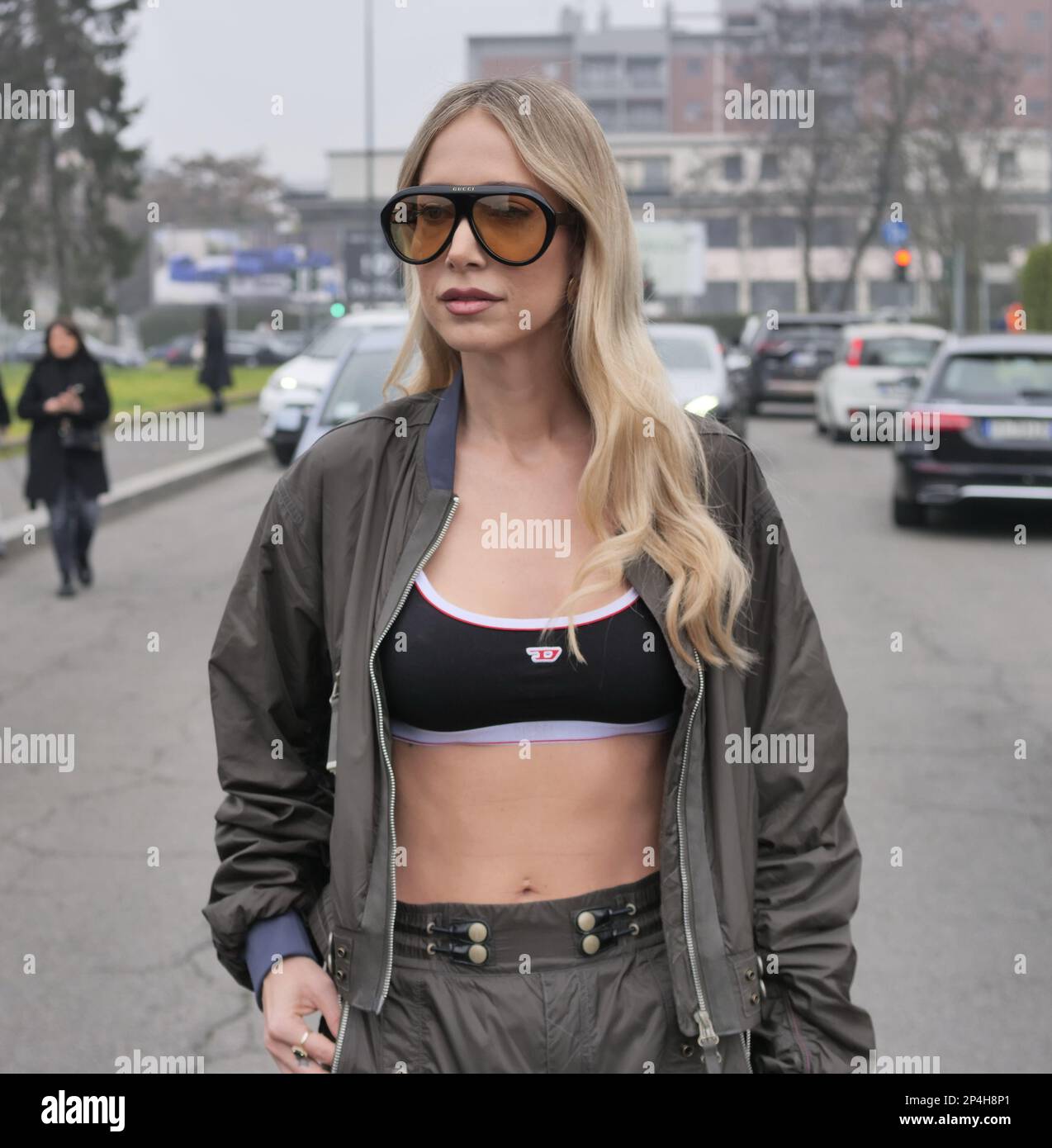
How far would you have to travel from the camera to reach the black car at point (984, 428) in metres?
13.9

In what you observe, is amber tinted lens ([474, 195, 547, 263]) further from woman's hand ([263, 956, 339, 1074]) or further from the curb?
the curb

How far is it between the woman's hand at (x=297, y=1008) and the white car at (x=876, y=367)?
21.1m

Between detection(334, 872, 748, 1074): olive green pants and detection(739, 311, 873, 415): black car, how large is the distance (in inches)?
1037

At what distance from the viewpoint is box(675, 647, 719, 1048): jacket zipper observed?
6.64 ft

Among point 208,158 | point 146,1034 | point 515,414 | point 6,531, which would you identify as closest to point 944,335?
point 6,531

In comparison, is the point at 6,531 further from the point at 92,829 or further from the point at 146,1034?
the point at 146,1034

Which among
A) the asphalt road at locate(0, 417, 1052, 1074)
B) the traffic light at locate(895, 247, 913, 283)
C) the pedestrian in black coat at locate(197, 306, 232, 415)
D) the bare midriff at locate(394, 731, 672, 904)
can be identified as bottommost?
the asphalt road at locate(0, 417, 1052, 1074)

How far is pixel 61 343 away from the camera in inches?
491

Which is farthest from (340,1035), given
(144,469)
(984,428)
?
(144,469)

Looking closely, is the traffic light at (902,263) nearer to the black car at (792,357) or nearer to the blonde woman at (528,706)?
the black car at (792,357)

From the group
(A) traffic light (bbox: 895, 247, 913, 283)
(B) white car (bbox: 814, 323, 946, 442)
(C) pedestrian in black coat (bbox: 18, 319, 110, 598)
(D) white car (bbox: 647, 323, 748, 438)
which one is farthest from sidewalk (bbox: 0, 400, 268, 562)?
(A) traffic light (bbox: 895, 247, 913, 283)

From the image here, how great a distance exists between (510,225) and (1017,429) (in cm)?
1246

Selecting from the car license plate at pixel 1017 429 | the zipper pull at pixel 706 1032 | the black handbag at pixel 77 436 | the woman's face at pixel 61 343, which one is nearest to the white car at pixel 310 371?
the woman's face at pixel 61 343

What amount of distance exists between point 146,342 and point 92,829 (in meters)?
82.9
